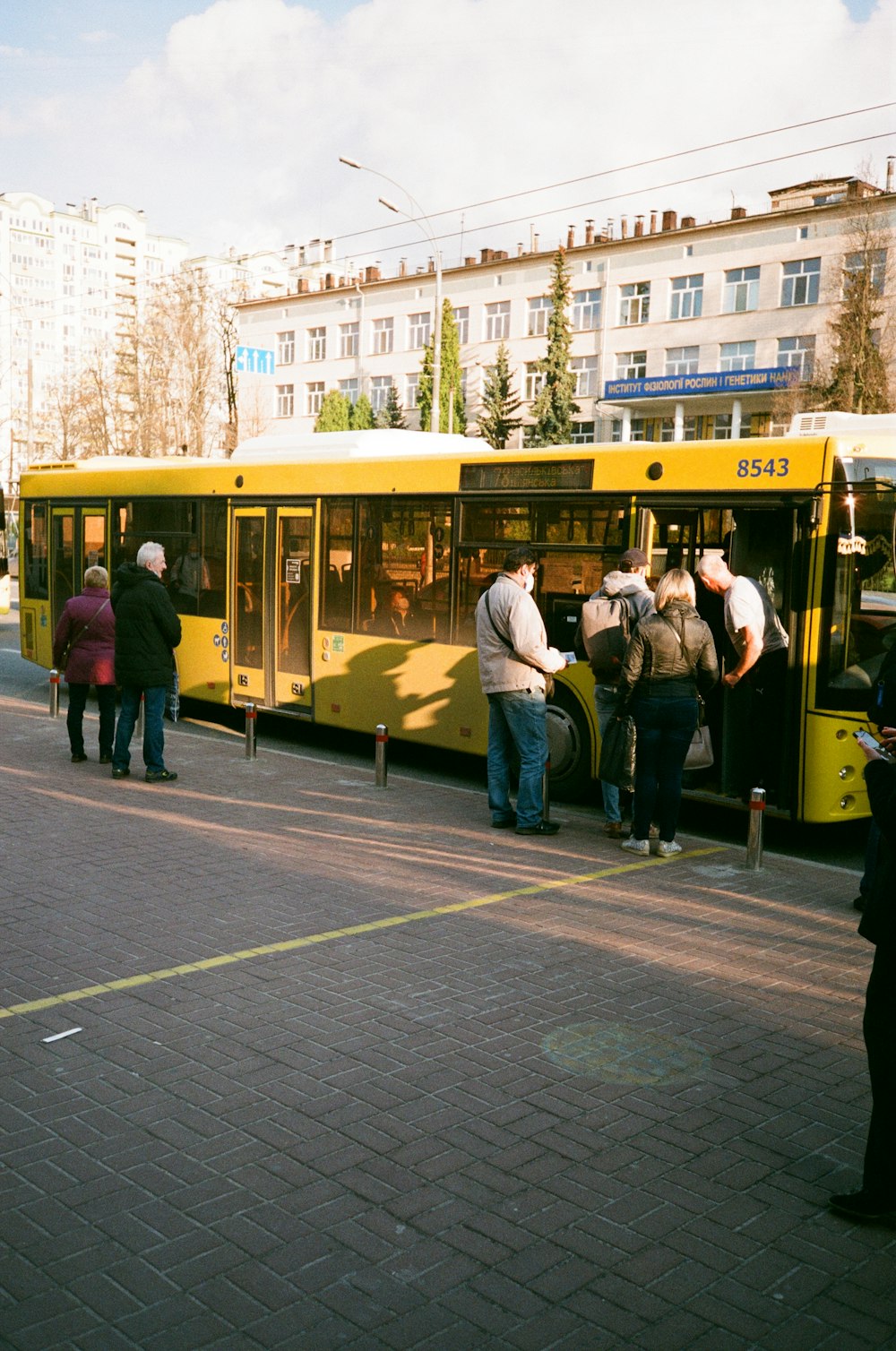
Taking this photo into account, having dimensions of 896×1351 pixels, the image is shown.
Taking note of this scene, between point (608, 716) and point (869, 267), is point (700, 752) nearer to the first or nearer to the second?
point (608, 716)

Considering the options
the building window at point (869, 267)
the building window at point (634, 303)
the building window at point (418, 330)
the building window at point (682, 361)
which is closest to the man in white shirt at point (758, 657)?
the building window at point (869, 267)

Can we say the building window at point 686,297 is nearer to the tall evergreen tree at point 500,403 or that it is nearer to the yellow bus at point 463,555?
the tall evergreen tree at point 500,403

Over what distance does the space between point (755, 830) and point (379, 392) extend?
6478cm

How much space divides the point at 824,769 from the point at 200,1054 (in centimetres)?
516

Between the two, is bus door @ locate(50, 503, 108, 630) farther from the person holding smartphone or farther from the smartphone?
the person holding smartphone

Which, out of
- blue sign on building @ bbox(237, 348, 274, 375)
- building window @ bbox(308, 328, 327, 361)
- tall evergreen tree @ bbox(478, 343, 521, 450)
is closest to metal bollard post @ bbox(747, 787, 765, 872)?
blue sign on building @ bbox(237, 348, 274, 375)

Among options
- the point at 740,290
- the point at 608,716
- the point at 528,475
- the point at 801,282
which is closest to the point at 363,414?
the point at 740,290

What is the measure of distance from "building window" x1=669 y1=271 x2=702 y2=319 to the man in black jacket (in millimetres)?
48339

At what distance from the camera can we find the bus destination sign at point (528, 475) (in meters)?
10.0

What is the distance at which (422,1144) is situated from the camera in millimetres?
4219

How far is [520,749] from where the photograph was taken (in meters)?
9.09

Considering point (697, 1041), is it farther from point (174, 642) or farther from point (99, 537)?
point (99, 537)

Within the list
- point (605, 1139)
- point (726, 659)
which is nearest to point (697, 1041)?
point (605, 1139)

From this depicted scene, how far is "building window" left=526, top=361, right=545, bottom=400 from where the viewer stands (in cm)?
6156
